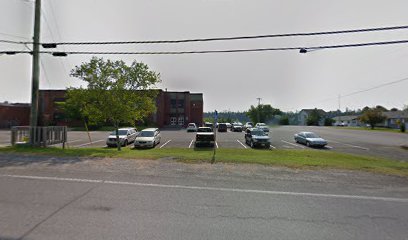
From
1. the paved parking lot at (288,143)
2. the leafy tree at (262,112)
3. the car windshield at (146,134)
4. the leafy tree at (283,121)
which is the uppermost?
the leafy tree at (262,112)

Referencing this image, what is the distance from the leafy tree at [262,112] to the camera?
81062 millimetres

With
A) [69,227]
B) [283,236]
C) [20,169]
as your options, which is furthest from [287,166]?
[20,169]

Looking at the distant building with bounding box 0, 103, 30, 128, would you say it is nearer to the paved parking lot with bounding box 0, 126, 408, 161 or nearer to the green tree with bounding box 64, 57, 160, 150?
the paved parking lot with bounding box 0, 126, 408, 161

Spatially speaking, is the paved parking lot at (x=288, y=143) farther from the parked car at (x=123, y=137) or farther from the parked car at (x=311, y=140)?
the parked car at (x=123, y=137)

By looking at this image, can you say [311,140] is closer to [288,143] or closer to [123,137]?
[288,143]

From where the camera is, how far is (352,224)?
13.4ft

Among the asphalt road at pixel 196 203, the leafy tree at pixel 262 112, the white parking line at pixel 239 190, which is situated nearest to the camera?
the asphalt road at pixel 196 203

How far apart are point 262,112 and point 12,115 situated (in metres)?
69.5

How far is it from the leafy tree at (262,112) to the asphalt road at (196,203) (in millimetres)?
74445

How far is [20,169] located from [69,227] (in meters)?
5.82

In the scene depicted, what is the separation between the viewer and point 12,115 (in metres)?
47.7

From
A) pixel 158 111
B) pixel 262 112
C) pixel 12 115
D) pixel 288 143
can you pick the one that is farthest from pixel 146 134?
pixel 262 112

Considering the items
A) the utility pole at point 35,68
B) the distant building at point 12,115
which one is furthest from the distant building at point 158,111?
the utility pole at point 35,68

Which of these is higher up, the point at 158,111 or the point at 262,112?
the point at 262,112
